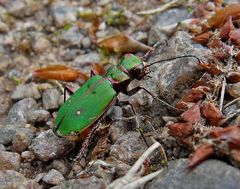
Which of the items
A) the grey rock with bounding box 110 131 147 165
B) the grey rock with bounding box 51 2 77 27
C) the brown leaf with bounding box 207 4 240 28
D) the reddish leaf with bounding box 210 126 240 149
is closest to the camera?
the reddish leaf with bounding box 210 126 240 149

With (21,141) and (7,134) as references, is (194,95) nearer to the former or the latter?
(21,141)

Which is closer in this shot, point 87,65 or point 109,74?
point 109,74

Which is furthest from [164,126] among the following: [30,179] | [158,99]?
[30,179]

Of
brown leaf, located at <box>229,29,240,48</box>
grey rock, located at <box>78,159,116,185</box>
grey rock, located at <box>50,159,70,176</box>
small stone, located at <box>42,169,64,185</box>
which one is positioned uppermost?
brown leaf, located at <box>229,29,240,48</box>

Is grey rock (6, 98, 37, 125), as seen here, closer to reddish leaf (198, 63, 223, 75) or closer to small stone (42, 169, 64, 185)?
small stone (42, 169, 64, 185)

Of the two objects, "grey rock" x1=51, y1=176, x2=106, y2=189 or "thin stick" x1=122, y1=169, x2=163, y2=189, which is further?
"grey rock" x1=51, y1=176, x2=106, y2=189

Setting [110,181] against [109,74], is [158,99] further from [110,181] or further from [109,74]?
[110,181]

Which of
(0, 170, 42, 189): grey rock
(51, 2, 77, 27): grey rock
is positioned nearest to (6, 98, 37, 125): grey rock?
(0, 170, 42, 189): grey rock
